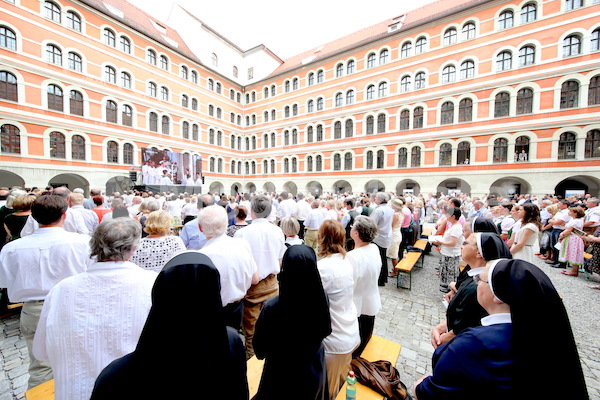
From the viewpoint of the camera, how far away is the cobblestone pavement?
3.08 metres

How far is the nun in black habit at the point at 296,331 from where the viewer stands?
1.72 metres

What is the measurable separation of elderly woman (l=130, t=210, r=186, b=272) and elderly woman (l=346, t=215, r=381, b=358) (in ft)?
6.84

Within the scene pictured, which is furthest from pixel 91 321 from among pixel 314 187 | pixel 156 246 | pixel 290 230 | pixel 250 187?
pixel 250 187

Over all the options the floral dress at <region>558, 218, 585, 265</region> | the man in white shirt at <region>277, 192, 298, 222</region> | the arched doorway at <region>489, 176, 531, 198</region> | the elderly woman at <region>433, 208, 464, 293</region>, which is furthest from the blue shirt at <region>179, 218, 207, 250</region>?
the arched doorway at <region>489, 176, 531, 198</region>

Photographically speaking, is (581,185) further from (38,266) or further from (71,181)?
(71,181)

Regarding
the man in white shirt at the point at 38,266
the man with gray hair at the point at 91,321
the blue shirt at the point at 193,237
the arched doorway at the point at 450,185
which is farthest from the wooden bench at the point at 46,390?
the arched doorway at the point at 450,185

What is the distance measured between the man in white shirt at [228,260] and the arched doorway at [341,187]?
23418 millimetres

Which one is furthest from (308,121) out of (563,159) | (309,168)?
(563,159)

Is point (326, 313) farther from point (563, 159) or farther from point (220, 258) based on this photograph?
point (563, 159)

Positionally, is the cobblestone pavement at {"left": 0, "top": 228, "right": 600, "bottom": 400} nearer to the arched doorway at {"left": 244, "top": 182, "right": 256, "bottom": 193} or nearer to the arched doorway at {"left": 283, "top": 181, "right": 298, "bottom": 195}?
the arched doorway at {"left": 283, "top": 181, "right": 298, "bottom": 195}

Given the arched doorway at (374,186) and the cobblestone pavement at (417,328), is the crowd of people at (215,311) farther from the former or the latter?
the arched doorway at (374,186)

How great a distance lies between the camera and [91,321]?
1.51 meters

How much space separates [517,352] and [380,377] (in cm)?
153

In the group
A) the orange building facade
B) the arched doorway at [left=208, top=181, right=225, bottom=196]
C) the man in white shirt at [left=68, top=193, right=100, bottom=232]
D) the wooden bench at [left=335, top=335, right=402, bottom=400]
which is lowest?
the wooden bench at [left=335, top=335, right=402, bottom=400]
